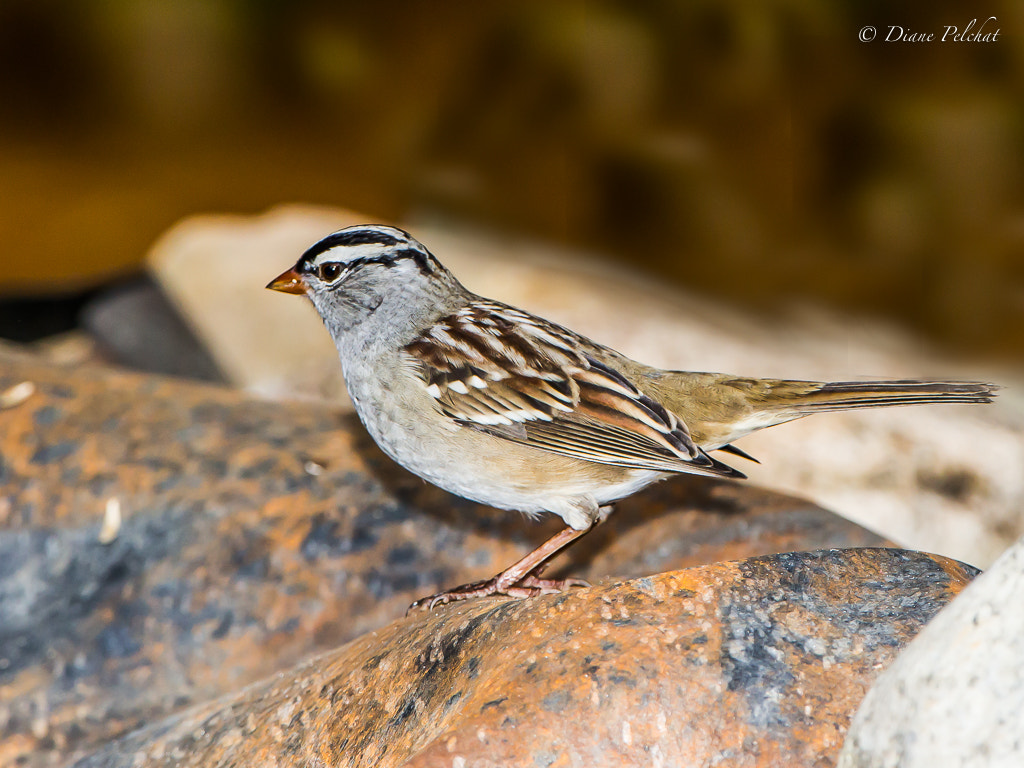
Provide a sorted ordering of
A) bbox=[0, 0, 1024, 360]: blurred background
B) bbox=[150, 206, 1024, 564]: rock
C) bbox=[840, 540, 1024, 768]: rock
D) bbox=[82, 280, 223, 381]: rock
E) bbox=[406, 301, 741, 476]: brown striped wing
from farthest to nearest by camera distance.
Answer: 1. bbox=[82, 280, 223, 381]: rock
2. bbox=[0, 0, 1024, 360]: blurred background
3. bbox=[150, 206, 1024, 564]: rock
4. bbox=[406, 301, 741, 476]: brown striped wing
5. bbox=[840, 540, 1024, 768]: rock

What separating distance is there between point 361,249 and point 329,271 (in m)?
0.14

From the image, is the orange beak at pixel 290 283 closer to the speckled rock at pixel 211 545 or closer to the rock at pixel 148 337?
the speckled rock at pixel 211 545

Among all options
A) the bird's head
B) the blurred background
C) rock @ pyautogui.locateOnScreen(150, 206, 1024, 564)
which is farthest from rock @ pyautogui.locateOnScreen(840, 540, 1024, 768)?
the blurred background

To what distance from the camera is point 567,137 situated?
21.9 feet

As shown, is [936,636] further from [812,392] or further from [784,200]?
[784,200]

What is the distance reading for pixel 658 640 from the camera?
2053mm

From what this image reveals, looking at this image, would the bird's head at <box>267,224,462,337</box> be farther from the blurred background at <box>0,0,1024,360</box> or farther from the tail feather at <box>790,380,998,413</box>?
the blurred background at <box>0,0,1024,360</box>

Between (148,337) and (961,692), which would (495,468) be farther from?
(148,337)

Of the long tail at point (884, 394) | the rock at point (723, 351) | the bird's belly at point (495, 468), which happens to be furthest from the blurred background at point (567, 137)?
the bird's belly at point (495, 468)

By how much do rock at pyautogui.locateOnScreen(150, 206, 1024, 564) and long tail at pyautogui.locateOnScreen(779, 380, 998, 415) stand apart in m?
1.26

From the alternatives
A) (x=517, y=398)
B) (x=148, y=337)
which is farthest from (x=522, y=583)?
(x=148, y=337)

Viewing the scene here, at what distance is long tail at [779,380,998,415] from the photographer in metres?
2.71

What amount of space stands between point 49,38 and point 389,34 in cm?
215

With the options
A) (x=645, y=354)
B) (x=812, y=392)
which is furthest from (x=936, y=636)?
(x=645, y=354)
